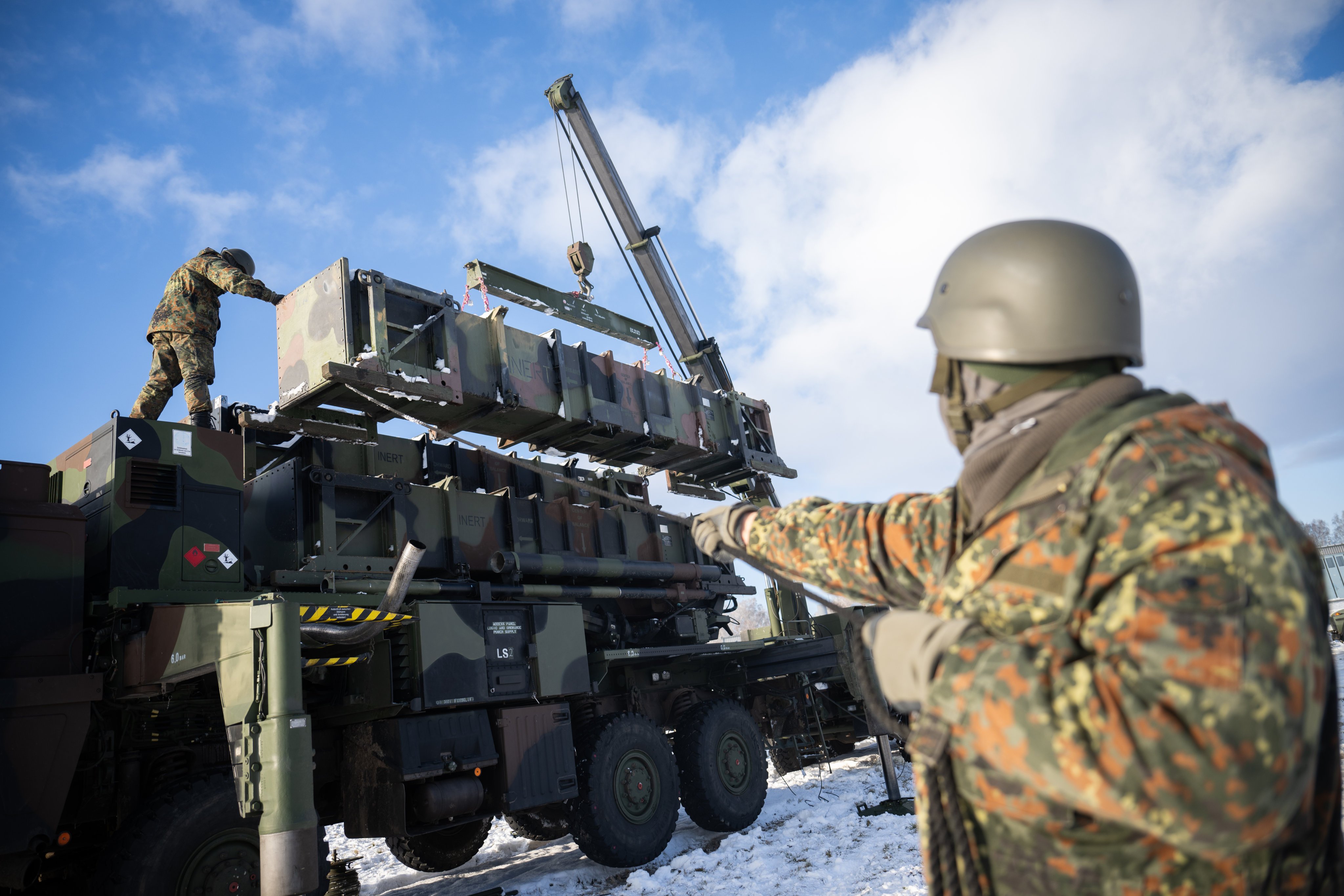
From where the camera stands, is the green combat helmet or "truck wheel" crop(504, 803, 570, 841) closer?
the green combat helmet

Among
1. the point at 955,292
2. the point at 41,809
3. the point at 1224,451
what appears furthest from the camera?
the point at 41,809

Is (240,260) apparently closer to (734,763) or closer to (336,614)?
(336,614)

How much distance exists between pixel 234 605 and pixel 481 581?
2823 mm

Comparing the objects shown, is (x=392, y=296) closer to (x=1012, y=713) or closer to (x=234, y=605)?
(x=234, y=605)

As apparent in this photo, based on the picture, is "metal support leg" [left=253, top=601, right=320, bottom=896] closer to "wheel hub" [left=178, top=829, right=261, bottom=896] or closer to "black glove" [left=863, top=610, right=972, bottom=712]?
"wheel hub" [left=178, top=829, right=261, bottom=896]

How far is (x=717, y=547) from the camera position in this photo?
2383 mm

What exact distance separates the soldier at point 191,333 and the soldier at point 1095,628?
6.69 metres

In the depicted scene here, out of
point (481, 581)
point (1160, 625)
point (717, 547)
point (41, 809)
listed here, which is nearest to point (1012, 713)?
point (1160, 625)

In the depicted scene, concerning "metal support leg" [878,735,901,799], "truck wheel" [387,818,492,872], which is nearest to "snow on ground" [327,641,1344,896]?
"truck wheel" [387,818,492,872]

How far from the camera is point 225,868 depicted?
5137mm

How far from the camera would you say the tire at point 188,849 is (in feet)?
15.8

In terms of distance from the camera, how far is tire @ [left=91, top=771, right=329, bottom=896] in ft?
15.8

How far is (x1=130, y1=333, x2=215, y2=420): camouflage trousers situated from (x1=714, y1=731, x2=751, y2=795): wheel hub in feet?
18.5

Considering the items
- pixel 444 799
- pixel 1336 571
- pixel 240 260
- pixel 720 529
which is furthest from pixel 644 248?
pixel 1336 571
